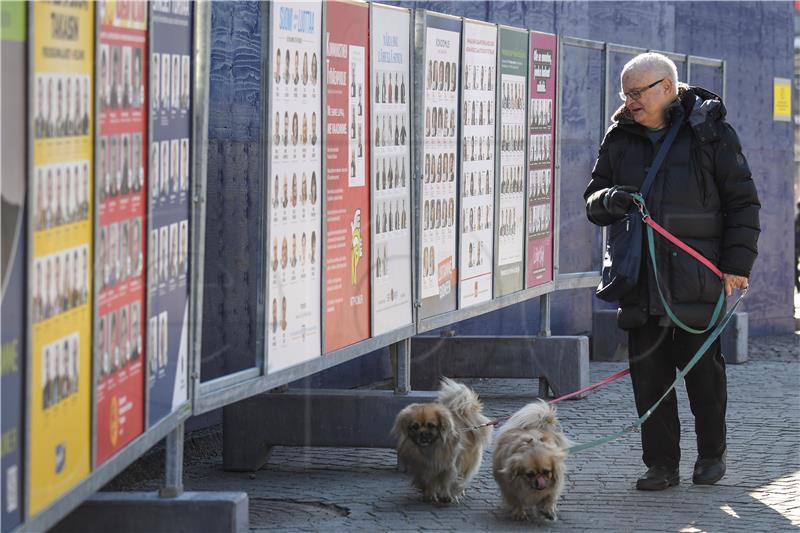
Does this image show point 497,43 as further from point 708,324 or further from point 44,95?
point 44,95

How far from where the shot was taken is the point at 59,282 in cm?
409

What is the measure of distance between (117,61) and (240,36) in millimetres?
4038

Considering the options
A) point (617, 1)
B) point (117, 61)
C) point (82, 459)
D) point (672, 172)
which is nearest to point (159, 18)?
point (117, 61)

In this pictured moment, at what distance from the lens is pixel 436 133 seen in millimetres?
8477

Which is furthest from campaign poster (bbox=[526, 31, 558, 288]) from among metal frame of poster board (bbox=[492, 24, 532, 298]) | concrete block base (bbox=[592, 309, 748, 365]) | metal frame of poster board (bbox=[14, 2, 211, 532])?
metal frame of poster board (bbox=[14, 2, 211, 532])

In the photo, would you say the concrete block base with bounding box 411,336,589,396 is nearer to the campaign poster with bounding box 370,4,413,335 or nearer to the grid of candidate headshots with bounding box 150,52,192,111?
the campaign poster with bounding box 370,4,413,335

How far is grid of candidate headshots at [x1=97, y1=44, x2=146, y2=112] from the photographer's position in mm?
4430

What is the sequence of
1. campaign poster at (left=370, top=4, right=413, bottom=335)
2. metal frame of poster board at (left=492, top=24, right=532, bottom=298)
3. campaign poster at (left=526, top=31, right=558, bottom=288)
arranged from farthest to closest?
1. campaign poster at (left=526, top=31, right=558, bottom=288)
2. metal frame of poster board at (left=492, top=24, right=532, bottom=298)
3. campaign poster at (left=370, top=4, right=413, bottom=335)

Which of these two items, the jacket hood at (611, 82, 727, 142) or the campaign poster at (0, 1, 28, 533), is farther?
the jacket hood at (611, 82, 727, 142)

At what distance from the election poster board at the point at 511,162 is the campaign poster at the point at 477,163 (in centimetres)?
15

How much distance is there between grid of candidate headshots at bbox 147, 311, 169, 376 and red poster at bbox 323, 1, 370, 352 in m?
1.73

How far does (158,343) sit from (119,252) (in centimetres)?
63

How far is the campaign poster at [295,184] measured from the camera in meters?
6.42

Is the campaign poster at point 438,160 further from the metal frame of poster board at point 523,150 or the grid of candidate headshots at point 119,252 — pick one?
the grid of candidate headshots at point 119,252
